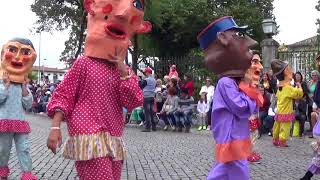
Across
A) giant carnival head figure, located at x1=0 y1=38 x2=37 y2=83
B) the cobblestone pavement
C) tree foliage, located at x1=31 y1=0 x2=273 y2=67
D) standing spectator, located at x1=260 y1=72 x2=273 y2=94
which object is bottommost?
the cobblestone pavement

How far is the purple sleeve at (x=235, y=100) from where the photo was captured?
4.87m

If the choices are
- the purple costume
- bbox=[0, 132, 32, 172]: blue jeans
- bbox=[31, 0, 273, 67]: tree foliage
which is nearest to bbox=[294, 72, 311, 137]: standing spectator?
bbox=[0, 132, 32, 172]: blue jeans

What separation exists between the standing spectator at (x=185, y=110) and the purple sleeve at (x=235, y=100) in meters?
10.6

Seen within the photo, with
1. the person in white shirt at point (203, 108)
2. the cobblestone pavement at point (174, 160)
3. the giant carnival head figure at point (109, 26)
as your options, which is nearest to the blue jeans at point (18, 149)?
the cobblestone pavement at point (174, 160)

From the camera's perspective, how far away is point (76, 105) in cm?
439

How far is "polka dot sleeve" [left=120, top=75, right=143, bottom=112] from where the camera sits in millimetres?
4410

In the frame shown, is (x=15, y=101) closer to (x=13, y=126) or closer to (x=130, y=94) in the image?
(x=13, y=126)

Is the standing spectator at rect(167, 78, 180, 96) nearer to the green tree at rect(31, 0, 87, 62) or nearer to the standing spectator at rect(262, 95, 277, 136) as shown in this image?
the standing spectator at rect(262, 95, 277, 136)

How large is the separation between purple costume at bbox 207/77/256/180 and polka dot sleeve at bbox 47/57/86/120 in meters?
1.39

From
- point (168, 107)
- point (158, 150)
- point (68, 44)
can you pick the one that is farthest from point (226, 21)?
point (68, 44)

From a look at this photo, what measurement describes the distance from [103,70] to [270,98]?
10435 millimetres

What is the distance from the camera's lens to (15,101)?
7191 millimetres

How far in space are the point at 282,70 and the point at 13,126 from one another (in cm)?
611

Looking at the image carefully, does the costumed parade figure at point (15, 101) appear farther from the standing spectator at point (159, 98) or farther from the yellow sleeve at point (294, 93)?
the standing spectator at point (159, 98)
